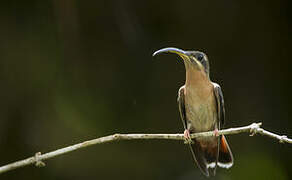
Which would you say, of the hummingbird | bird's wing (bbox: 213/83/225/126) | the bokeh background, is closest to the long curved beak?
the hummingbird

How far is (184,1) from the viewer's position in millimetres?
4160

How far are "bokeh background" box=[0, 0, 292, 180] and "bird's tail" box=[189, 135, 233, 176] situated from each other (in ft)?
2.39

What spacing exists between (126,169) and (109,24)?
1476 mm

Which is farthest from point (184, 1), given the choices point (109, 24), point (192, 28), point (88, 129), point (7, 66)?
point (7, 66)

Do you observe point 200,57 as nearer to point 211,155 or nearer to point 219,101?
point 219,101

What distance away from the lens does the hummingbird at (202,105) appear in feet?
10.4

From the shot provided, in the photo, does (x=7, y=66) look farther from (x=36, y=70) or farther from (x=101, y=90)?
(x=101, y=90)

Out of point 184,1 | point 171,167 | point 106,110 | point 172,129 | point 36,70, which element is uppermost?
point 184,1

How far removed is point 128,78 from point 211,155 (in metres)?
1.22

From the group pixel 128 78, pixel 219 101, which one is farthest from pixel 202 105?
pixel 128 78

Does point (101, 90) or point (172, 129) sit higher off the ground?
point (101, 90)

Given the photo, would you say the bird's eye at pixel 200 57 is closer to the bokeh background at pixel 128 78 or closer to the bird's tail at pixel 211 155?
the bird's tail at pixel 211 155

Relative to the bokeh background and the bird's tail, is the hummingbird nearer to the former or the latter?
the bird's tail

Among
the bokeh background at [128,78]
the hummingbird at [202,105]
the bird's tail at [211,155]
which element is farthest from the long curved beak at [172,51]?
the bokeh background at [128,78]
